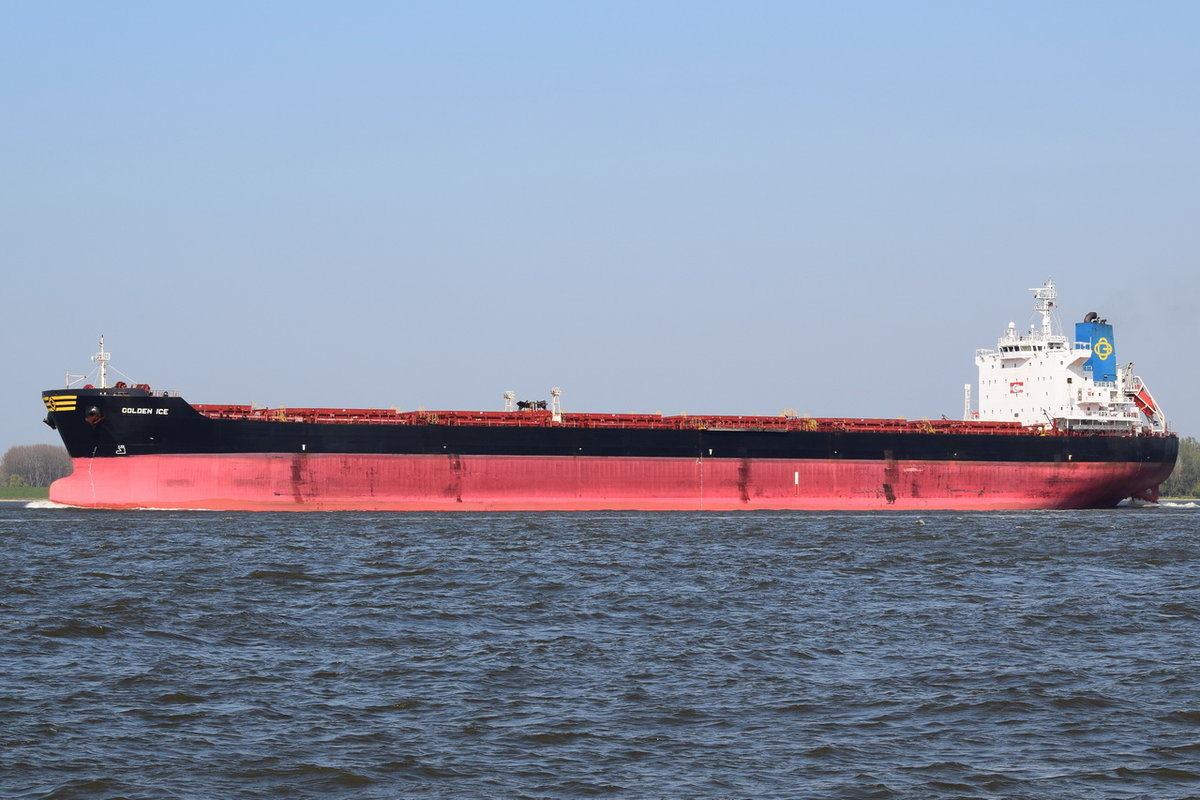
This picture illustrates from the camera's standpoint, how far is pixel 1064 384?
51.5 metres

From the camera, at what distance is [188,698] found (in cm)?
1288

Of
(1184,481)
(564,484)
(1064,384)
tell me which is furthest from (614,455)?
(1184,481)

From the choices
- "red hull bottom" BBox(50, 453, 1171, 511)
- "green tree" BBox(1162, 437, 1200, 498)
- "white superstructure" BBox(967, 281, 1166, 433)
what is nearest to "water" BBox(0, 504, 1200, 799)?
"red hull bottom" BBox(50, 453, 1171, 511)

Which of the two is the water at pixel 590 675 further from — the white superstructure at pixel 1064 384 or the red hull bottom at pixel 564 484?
the white superstructure at pixel 1064 384

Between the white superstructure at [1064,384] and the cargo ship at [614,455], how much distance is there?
0.09m

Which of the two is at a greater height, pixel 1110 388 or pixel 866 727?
Result: pixel 1110 388

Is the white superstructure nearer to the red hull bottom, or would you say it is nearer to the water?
the red hull bottom

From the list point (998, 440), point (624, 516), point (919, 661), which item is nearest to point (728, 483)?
point (624, 516)

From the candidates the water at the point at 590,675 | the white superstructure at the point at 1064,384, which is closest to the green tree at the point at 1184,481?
the white superstructure at the point at 1064,384

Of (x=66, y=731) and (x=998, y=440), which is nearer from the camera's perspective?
(x=66, y=731)

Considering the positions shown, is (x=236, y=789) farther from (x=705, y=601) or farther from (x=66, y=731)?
(x=705, y=601)

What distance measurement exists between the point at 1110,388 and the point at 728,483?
1946 cm

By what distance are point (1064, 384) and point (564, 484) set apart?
926 inches

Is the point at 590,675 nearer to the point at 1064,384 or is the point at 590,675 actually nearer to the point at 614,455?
the point at 614,455
